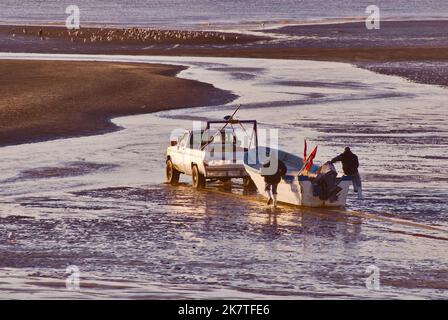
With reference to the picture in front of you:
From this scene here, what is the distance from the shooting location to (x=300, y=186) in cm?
3197

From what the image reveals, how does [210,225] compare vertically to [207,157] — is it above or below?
below

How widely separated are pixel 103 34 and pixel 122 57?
26.6m

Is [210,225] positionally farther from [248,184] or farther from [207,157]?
[248,184]

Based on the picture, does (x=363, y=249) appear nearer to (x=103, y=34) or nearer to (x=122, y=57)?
(x=122, y=57)

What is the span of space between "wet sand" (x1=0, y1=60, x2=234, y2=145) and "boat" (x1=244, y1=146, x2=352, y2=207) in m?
14.1

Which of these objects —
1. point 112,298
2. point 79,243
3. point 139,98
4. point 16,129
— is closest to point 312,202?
point 79,243

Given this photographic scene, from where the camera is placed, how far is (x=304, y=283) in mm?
24016

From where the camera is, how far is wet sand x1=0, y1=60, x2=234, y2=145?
164ft

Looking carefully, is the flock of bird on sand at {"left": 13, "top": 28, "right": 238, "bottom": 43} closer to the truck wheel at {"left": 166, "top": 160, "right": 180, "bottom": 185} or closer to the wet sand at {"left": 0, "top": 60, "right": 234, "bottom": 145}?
the wet sand at {"left": 0, "top": 60, "right": 234, "bottom": 145}

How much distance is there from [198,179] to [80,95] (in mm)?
26248

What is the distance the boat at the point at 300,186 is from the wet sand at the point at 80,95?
14073 mm

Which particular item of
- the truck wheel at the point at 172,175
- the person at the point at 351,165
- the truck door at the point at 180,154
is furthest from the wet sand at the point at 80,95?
the person at the point at 351,165

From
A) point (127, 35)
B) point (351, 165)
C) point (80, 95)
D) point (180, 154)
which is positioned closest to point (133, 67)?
point (80, 95)

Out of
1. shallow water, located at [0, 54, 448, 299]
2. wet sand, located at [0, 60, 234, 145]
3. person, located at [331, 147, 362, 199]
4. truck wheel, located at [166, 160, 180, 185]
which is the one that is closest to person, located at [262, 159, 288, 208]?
shallow water, located at [0, 54, 448, 299]
